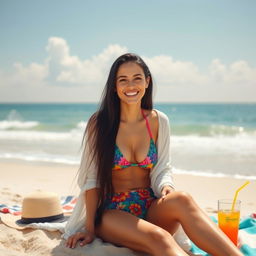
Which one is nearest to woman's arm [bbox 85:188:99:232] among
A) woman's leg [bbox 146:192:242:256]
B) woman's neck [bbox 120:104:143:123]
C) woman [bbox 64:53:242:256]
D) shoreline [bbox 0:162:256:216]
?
woman [bbox 64:53:242:256]

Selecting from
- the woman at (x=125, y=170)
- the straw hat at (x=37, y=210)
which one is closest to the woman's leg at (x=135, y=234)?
the woman at (x=125, y=170)

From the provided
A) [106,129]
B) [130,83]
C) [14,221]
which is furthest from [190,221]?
[14,221]

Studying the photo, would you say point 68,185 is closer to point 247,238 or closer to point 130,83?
point 247,238

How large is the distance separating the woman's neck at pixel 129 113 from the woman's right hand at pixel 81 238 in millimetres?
950

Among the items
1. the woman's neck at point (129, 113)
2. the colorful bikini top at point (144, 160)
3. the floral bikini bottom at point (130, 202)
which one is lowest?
the floral bikini bottom at point (130, 202)

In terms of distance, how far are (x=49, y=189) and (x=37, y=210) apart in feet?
8.07

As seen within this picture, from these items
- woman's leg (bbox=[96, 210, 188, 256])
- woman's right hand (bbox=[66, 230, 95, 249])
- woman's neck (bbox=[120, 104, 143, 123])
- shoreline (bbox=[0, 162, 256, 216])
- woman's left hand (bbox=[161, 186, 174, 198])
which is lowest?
shoreline (bbox=[0, 162, 256, 216])

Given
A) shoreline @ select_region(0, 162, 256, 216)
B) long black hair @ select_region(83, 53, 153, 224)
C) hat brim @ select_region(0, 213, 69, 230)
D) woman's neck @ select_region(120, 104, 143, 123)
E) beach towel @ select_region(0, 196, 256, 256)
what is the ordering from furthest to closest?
shoreline @ select_region(0, 162, 256, 216) < hat brim @ select_region(0, 213, 69, 230) < woman's neck @ select_region(120, 104, 143, 123) < beach towel @ select_region(0, 196, 256, 256) < long black hair @ select_region(83, 53, 153, 224)

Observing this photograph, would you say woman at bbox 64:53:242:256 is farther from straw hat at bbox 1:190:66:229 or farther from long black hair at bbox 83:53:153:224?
straw hat at bbox 1:190:66:229

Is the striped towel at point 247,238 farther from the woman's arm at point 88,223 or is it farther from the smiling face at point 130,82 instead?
the smiling face at point 130,82

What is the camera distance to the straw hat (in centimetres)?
364

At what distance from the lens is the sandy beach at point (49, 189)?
323 cm

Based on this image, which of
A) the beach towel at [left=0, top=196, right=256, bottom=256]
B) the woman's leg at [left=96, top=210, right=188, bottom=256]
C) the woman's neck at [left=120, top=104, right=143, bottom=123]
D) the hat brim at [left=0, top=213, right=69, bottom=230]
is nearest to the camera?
the woman's leg at [left=96, top=210, right=188, bottom=256]

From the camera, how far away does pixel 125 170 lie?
324 centimetres
